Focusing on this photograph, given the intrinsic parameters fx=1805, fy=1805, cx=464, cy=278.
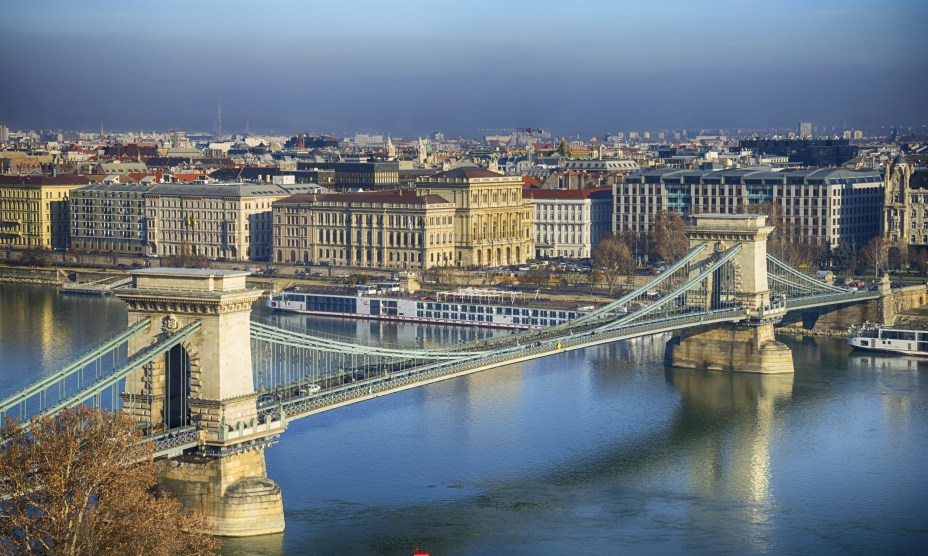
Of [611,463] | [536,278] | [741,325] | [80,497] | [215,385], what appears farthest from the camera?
[536,278]

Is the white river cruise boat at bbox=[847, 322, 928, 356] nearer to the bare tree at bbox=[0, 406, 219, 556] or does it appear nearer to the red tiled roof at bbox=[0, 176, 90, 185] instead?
the bare tree at bbox=[0, 406, 219, 556]

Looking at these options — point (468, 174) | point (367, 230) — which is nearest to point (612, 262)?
point (468, 174)

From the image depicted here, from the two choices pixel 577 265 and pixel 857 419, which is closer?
pixel 857 419

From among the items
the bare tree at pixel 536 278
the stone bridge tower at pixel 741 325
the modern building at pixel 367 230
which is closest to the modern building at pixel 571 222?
the modern building at pixel 367 230

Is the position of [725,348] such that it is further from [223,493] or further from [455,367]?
[223,493]

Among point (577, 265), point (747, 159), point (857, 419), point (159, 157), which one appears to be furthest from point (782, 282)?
point (159, 157)

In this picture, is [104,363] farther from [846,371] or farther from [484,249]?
[484,249]
